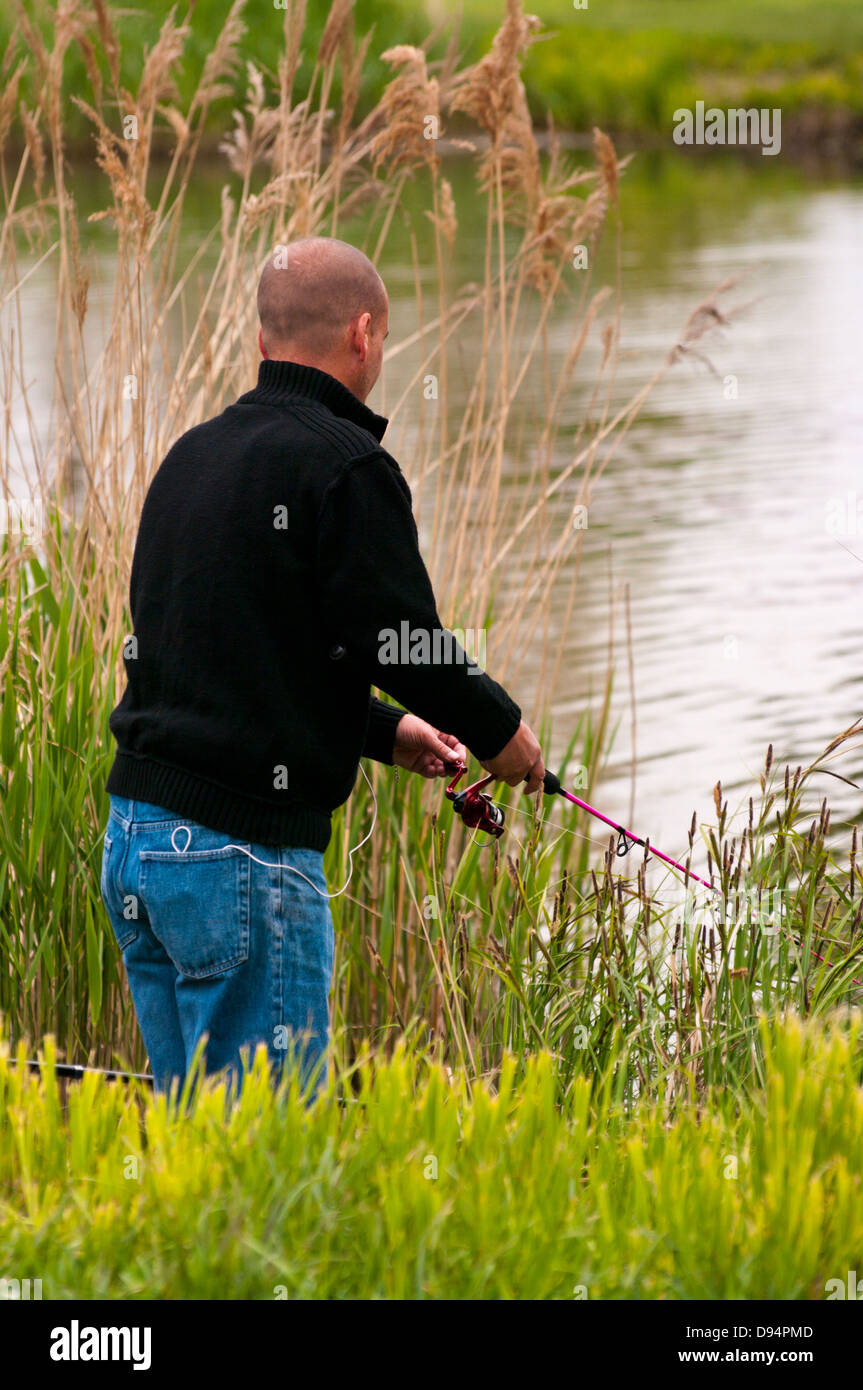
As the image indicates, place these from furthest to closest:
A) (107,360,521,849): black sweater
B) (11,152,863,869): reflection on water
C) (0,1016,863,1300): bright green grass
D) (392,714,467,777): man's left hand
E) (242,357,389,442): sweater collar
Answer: (11,152,863,869): reflection on water < (392,714,467,777): man's left hand < (242,357,389,442): sweater collar < (107,360,521,849): black sweater < (0,1016,863,1300): bright green grass

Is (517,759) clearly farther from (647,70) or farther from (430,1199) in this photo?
(647,70)

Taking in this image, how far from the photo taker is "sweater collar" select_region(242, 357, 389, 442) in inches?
93.1

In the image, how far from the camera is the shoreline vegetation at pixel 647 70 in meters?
21.1

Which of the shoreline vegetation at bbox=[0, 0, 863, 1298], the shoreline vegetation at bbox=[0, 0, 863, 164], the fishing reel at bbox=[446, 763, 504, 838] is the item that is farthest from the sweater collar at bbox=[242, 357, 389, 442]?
the shoreline vegetation at bbox=[0, 0, 863, 164]

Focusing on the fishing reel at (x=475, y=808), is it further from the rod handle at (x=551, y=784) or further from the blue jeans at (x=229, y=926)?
the blue jeans at (x=229, y=926)

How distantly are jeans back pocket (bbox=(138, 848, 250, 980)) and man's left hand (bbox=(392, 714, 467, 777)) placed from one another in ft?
1.49

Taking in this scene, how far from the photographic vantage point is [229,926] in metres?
2.29

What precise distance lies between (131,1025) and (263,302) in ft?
5.00

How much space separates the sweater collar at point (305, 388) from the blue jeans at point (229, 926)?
0.62 meters

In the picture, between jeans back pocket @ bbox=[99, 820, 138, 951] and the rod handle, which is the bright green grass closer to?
jeans back pocket @ bbox=[99, 820, 138, 951]

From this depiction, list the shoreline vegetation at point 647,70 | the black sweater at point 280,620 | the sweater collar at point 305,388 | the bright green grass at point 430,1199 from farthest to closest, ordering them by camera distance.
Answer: the shoreline vegetation at point 647,70, the sweater collar at point 305,388, the black sweater at point 280,620, the bright green grass at point 430,1199

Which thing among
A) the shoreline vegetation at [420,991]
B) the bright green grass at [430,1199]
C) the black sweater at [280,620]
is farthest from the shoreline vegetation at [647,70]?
the bright green grass at [430,1199]
